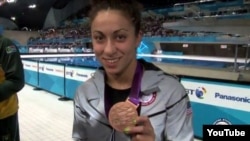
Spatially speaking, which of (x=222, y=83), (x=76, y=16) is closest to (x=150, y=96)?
(x=222, y=83)

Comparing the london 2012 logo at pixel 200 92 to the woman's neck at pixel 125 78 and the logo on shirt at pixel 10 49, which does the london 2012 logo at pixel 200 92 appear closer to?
the logo on shirt at pixel 10 49

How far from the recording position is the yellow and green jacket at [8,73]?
1.97 m

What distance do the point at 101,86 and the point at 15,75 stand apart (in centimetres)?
109

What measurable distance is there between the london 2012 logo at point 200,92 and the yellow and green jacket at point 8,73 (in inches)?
96.0

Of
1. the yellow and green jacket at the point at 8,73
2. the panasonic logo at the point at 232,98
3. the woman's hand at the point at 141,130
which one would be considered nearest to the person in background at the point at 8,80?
the yellow and green jacket at the point at 8,73

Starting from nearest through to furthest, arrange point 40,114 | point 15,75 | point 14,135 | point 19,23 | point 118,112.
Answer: point 118,112 → point 15,75 → point 14,135 → point 40,114 → point 19,23

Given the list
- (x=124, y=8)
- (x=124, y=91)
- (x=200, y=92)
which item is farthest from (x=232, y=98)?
(x=124, y=8)

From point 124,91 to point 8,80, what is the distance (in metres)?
1.14

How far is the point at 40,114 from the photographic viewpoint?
18.8 ft

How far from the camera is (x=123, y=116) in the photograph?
0.92m

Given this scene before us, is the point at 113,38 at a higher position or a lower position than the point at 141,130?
higher

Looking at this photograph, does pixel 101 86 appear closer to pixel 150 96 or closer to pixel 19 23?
pixel 150 96

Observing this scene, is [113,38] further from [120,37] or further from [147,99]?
[147,99]

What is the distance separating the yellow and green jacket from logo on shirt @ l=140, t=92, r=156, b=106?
121 centimetres
